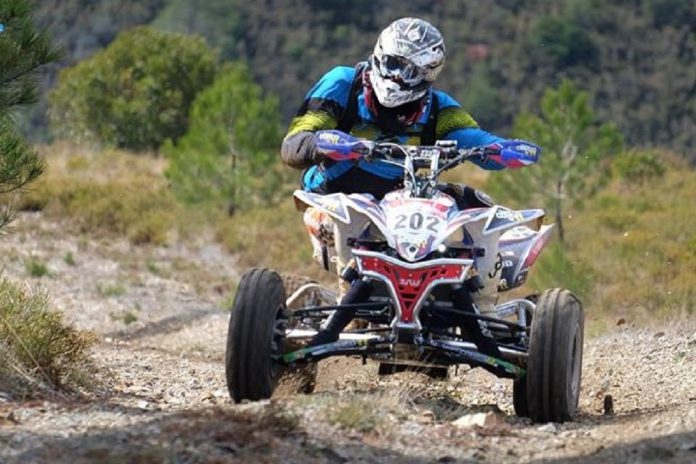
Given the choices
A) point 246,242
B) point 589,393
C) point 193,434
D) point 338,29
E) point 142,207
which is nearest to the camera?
point 193,434

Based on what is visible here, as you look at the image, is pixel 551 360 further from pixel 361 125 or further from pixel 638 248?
pixel 638 248

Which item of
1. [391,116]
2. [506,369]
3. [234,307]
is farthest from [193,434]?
[391,116]

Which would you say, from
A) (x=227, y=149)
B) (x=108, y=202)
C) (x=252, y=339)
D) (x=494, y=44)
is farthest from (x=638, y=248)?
(x=494, y=44)

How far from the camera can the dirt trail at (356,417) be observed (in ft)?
22.8

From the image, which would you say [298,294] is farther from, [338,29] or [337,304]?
[338,29]

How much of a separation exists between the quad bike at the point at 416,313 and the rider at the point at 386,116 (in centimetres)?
41

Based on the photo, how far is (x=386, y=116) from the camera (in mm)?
9914

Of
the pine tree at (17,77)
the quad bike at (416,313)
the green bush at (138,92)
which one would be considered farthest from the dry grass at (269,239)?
the green bush at (138,92)

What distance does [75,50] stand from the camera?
73.4 metres

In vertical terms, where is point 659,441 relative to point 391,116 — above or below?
below

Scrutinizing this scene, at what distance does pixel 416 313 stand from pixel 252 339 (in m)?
0.83

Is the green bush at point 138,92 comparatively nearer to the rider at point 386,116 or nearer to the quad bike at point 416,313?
the rider at point 386,116

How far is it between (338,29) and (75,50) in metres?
11.7

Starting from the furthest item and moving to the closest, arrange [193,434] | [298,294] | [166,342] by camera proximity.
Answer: [166,342] < [298,294] < [193,434]
